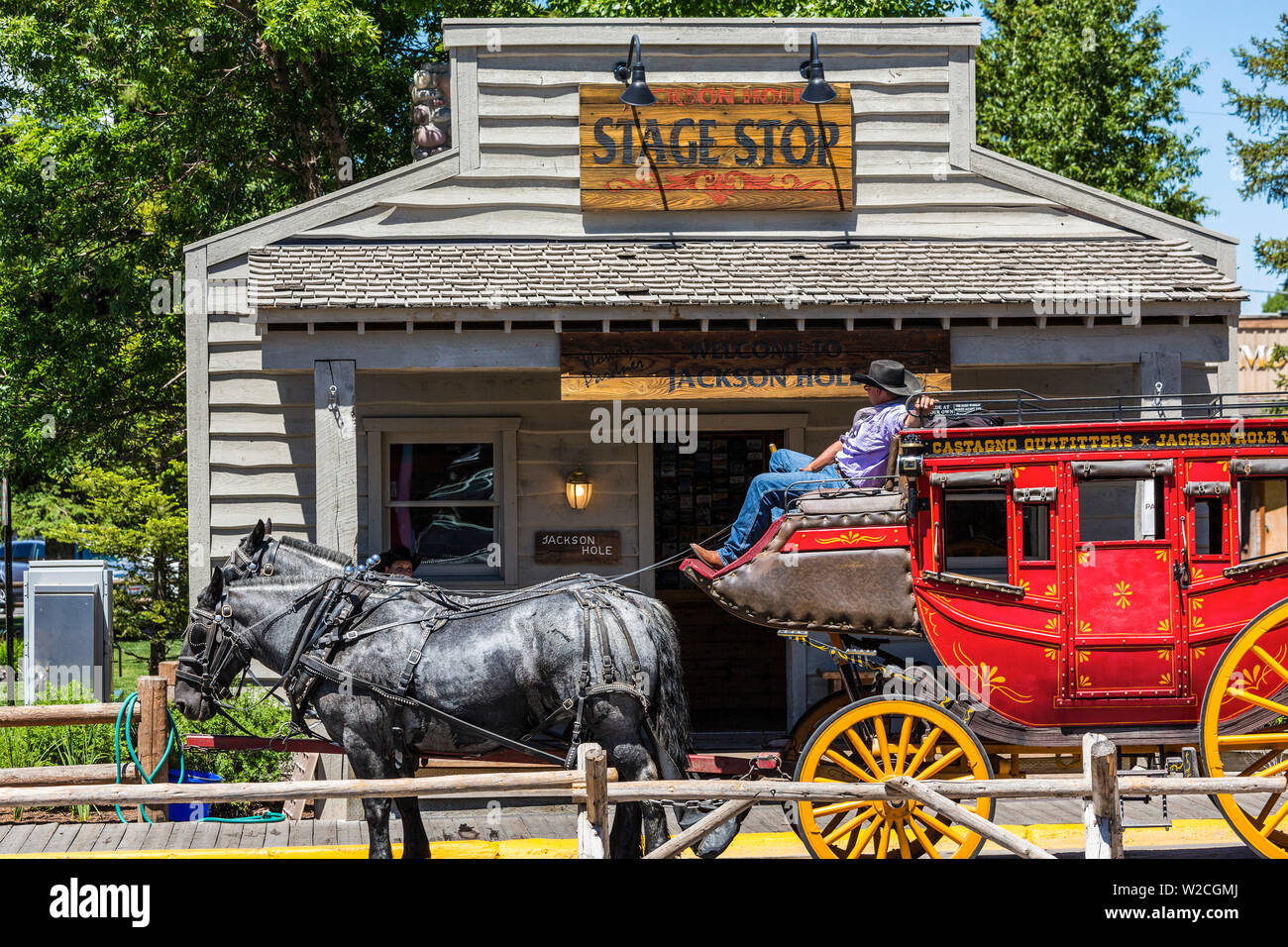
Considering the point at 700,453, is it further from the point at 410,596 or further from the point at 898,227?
the point at 410,596

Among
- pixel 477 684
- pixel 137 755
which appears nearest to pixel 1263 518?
pixel 477 684

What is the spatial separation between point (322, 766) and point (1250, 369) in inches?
758

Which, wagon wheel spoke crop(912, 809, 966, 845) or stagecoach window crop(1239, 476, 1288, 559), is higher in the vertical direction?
stagecoach window crop(1239, 476, 1288, 559)

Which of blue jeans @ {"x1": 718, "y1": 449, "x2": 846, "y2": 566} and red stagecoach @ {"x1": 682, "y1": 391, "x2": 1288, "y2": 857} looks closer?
red stagecoach @ {"x1": 682, "y1": 391, "x2": 1288, "y2": 857}

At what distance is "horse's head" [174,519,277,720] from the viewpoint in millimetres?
6488

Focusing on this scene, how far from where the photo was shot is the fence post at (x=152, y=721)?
757 centimetres

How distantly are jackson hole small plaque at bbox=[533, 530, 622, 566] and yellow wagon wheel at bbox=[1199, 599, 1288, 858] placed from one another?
569 centimetres

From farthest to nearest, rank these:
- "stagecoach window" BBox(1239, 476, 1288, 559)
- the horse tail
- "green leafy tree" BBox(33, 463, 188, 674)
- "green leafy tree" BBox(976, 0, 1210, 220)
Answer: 1. "green leafy tree" BBox(976, 0, 1210, 220)
2. "green leafy tree" BBox(33, 463, 188, 674)
3. "stagecoach window" BBox(1239, 476, 1288, 559)
4. the horse tail

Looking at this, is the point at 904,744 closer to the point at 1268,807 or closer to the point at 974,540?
the point at 1268,807

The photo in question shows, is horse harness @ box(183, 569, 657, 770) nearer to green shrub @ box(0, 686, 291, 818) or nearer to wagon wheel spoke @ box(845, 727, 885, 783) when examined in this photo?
wagon wheel spoke @ box(845, 727, 885, 783)

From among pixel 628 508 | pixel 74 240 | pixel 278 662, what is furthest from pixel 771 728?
pixel 74 240

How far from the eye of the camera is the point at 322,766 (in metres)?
9.48

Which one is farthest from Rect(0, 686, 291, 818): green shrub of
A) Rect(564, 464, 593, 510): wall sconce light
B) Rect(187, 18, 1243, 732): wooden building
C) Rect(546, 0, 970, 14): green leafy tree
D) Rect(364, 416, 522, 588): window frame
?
Rect(546, 0, 970, 14): green leafy tree

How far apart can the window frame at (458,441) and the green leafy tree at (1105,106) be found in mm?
15768
